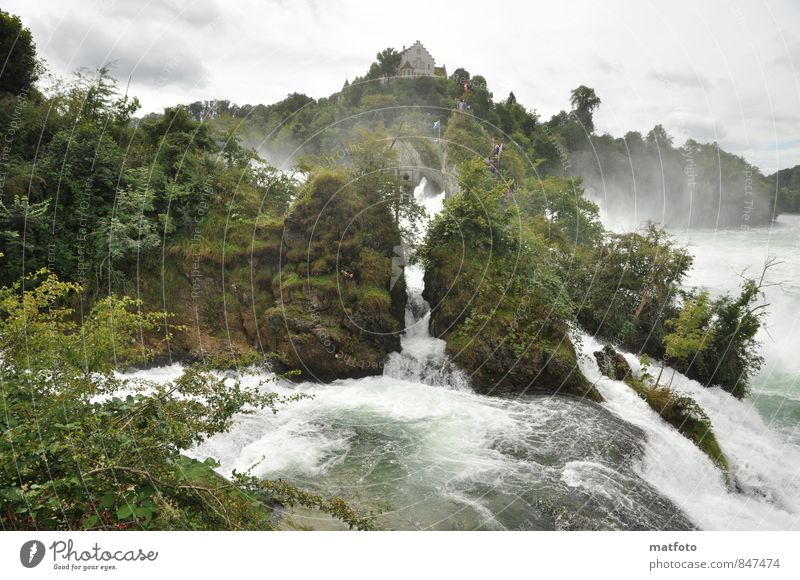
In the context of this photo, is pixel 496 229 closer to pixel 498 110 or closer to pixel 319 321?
pixel 498 110

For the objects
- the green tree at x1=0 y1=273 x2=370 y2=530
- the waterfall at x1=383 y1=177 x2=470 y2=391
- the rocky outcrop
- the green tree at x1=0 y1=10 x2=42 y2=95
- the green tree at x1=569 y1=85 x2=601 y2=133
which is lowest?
the green tree at x1=0 y1=273 x2=370 y2=530

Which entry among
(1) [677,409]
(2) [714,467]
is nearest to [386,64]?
(1) [677,409]

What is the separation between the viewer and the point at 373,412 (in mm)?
7578

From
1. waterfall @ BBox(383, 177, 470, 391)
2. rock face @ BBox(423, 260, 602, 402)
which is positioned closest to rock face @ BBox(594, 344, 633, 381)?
rock face @ BBox(423, 260, 602, 402)

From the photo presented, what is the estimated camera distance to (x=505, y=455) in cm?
635

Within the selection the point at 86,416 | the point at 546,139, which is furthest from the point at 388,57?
the point at 86,416

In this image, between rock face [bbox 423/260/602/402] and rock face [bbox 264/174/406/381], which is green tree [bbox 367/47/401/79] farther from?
rock face [bbox 423/260/602/402]

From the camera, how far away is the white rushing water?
5242 millimetres

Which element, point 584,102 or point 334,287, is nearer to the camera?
point 584,102

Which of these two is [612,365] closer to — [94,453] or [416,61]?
[416,61]

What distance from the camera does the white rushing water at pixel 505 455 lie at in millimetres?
5242
